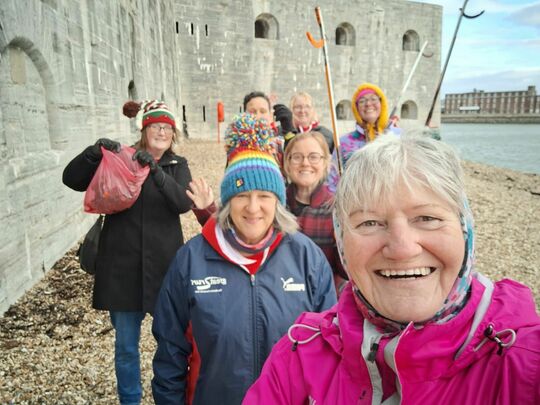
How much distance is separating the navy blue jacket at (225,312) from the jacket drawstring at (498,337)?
2.93 ft

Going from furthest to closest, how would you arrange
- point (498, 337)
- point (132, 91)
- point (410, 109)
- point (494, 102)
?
point (494, 102) < point (410, 109) < point (132, 91) < point (498, 337)

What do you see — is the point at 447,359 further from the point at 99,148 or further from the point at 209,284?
the point at 99,148

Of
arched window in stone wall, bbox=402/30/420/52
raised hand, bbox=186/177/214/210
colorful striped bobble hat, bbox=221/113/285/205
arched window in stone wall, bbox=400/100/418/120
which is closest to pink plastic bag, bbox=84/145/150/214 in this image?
raised hand, bbox=186/177/214/210

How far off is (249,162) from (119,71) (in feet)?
20.5

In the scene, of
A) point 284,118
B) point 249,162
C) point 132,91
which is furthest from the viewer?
point 132,91

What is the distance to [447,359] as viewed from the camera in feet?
2.54

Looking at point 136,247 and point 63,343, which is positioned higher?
point 136,247

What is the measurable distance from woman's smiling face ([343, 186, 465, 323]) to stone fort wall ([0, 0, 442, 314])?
10.1ft

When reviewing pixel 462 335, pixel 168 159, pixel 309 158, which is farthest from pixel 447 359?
pixel 168 159

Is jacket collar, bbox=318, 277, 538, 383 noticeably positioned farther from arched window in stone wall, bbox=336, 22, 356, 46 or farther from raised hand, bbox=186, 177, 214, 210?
arched window in stone wall, bbox=336, 22, 356, 46

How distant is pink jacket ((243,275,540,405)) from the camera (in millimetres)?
714

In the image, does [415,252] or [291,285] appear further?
[291,285]

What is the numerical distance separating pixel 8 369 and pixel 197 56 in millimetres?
17952

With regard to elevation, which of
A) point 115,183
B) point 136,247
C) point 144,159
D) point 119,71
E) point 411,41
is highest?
point 411,41
